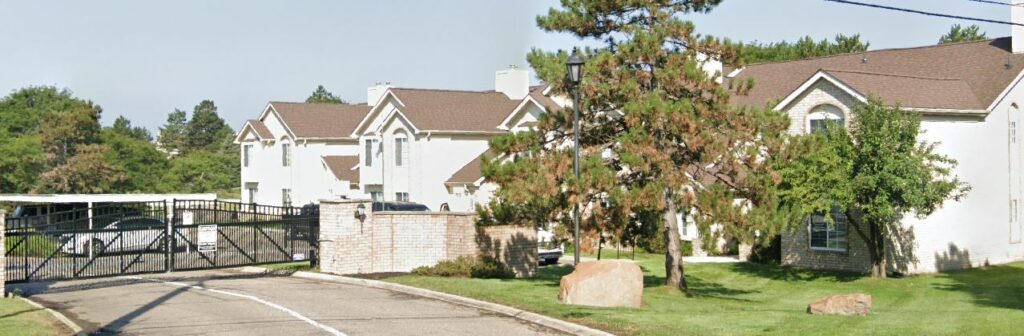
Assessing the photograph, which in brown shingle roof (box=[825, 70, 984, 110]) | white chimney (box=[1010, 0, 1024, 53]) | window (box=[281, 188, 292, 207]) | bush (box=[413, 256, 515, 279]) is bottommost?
bush (box=[413, 256, 515, 279])

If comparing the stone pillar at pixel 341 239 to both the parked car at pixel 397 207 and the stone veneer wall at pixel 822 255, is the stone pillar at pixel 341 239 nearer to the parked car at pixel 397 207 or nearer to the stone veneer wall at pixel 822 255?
the stone veneer wall at pixel 822 255

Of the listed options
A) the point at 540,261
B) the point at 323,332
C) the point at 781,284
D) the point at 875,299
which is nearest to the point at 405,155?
the point at 540,261

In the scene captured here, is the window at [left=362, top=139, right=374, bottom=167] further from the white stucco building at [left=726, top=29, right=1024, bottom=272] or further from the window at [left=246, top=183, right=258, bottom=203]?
the white stucco building at [left=726, top=29, right=1024, bottom=272]

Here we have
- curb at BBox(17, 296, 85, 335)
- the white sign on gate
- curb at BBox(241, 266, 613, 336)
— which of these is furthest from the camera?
the white sign on gate

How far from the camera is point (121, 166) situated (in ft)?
283

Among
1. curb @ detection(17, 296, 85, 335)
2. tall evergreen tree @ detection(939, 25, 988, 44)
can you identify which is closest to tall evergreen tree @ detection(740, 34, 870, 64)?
tall evergreen tree @ detection(939, 25, 988, 44)

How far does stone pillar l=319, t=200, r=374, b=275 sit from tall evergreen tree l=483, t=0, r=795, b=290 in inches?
189

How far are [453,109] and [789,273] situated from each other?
25.2 m

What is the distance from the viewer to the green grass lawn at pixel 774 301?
1920 cm

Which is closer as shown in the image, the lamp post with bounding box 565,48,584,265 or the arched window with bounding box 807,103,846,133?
the lamp post with bounding box 565,48,584,265

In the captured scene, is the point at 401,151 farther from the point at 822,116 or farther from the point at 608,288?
the point at 608,288

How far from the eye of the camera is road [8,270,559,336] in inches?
738

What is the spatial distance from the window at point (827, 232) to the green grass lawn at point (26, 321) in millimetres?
22540

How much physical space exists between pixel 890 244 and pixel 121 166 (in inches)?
2594
